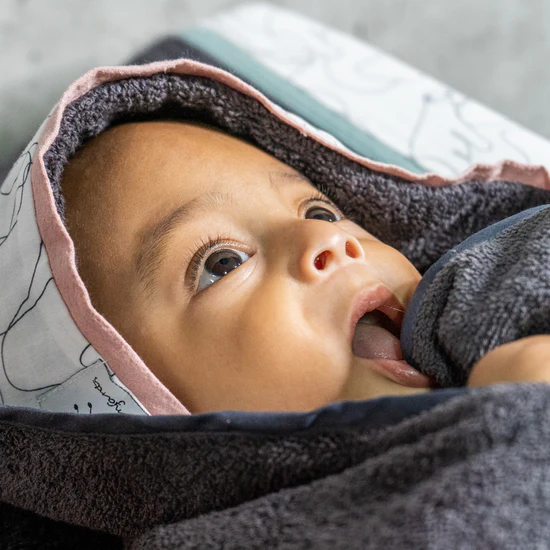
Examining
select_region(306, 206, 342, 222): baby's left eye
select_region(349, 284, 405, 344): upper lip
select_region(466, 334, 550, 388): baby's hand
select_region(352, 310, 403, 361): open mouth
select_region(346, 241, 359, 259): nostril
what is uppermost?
select_region(466, 334, 550, 388): baby's hand

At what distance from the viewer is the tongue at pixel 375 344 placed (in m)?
0.72

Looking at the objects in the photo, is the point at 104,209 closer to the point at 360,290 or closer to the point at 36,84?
the point at 360,290

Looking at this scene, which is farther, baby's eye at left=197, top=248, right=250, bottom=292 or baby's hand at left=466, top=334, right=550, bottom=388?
baby's eye at left=197, top=248, right=250, bottom=292

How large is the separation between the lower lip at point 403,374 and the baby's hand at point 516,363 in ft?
0.26

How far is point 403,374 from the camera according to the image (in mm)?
675

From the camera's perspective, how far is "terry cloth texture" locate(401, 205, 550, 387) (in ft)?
1.95

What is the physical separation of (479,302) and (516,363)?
113 millimetres

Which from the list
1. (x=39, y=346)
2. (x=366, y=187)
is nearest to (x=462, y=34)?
(x=366, y=187)

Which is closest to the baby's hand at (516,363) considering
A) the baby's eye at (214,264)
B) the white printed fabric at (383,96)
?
the baby's eye at (214,264)

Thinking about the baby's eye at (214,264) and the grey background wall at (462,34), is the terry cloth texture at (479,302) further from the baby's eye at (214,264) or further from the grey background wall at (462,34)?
the grey background wall at (462,34)

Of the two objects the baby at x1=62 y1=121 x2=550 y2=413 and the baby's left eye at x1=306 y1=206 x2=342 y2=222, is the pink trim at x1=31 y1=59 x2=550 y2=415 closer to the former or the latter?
the baby at x1=62 y1=121 x2=550 y2=413

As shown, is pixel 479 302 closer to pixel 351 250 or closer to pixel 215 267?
pixel 351 250

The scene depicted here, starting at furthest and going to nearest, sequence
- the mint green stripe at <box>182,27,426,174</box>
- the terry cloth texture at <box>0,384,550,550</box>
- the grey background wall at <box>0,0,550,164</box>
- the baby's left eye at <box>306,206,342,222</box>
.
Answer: the grey background wall at <box>0,0,550,164</box> < the mint green stripe at <box>182,27,426,174</box> < the baby's left eye at <box>306,206,342,222</box> < the terry cloth texture at <box>0,384,550,550</box>

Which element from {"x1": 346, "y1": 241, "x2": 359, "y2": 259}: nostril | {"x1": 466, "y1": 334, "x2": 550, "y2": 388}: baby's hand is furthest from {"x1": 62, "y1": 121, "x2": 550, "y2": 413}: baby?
{"x1": 466, "y1": 334, "x2": 550, "y2": 388}: baby's hand
